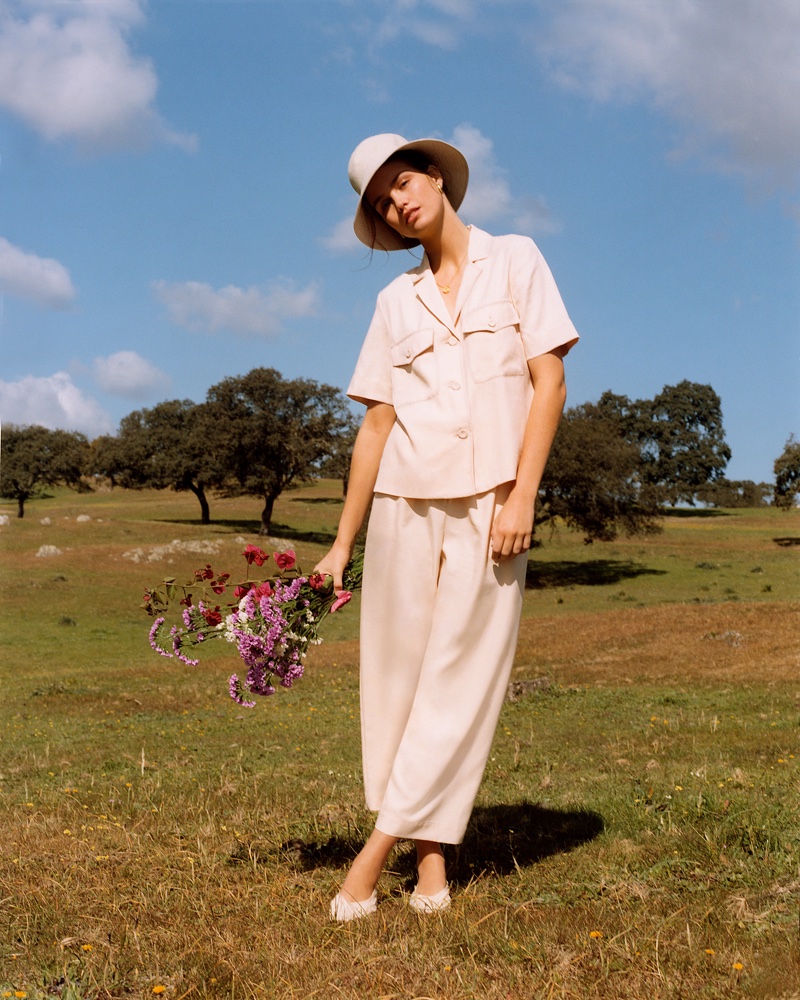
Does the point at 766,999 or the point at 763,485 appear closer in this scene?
the point at 766,999

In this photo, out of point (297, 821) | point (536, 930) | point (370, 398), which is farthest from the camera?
point (297, 821)

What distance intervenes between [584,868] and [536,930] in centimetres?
81

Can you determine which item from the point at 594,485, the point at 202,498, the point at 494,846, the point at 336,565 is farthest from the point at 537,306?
the point at 202,498

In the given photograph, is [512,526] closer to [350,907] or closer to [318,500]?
[350,907]

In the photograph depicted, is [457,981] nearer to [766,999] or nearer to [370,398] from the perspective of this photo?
[766,999]

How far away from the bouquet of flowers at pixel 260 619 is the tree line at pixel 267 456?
3458cm

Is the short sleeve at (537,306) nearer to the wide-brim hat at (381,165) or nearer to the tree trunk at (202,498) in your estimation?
the wide-brim hat at (381,165)

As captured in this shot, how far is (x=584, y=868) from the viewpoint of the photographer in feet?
13.7

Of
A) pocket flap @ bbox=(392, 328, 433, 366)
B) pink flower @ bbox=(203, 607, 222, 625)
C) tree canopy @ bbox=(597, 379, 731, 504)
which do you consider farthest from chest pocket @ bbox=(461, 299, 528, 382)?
tree canopy @ bbox=(597, 379, 731, 504)

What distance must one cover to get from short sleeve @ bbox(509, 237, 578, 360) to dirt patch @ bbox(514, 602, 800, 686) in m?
9.17

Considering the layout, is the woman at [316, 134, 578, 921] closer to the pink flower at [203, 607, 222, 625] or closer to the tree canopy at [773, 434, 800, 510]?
the pink flower at [203, 607, 222, 625]

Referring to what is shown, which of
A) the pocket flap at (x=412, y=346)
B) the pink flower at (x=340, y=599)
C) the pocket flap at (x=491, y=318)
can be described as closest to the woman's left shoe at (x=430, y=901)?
the pink flower at (x=340, y=599)

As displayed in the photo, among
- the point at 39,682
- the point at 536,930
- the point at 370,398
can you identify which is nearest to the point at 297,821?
the point at 536,930

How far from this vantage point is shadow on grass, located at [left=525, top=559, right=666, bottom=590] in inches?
1510
